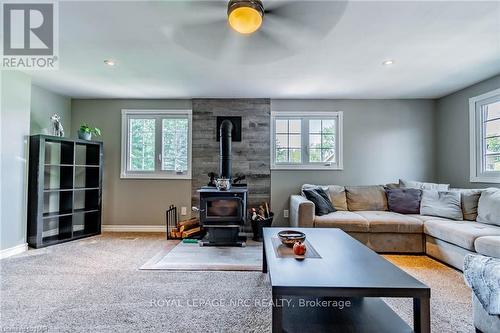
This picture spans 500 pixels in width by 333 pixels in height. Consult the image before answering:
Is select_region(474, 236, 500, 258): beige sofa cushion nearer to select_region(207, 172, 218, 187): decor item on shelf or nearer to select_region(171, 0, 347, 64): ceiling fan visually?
select_region(171, 0, 347, 64): ceiling fan

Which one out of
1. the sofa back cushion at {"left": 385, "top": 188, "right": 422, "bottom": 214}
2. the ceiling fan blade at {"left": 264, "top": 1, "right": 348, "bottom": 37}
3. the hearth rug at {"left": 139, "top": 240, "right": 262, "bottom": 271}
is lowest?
the hearth rug at {"left": 139, "top": 240, "right": 262, "bottom": 271}

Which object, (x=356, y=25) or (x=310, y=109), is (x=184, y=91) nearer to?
(x=310, y=109)

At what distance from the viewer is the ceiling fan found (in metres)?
1.68

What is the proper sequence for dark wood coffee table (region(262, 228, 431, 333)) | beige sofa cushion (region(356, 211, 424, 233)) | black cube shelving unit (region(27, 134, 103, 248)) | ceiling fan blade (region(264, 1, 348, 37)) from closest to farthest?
dark wood coffee table (region(262, 228, 431, 333)) < ceiling fan blade (region(264, 1, 348, 37)) < beige sofa cushion (region(356, 211, 424, 233)) < black cube shelving unit (region(27, 134, 103, 248))

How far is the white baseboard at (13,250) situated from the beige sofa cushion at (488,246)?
5037 mm

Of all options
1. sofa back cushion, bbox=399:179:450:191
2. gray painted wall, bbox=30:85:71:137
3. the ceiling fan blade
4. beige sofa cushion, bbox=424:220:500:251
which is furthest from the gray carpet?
the ceiling fan blade

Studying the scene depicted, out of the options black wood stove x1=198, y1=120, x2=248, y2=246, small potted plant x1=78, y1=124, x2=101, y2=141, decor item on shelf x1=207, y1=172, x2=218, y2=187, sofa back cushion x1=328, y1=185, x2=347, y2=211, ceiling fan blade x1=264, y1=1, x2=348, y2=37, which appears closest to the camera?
ceiling fan blade x1=264, y1=1, x2=348, y2=37

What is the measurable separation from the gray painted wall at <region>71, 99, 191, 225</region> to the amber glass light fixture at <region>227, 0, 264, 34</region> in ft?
9.81

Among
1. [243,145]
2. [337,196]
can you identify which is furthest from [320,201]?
[243,145]

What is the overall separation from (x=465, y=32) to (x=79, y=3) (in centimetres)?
314

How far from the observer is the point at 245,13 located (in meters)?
1.60

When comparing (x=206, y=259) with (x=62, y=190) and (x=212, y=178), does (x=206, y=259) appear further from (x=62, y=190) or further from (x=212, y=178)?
(x=62, y=190)

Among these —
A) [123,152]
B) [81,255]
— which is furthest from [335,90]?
[81,255]

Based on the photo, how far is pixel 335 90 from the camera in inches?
154
